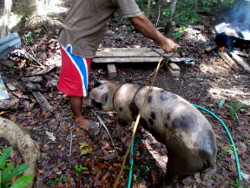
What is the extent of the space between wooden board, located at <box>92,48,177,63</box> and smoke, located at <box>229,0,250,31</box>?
5363mm

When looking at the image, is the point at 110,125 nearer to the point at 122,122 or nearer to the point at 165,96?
the point at 122,122

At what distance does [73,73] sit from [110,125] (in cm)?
147

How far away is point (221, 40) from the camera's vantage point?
7133 mm

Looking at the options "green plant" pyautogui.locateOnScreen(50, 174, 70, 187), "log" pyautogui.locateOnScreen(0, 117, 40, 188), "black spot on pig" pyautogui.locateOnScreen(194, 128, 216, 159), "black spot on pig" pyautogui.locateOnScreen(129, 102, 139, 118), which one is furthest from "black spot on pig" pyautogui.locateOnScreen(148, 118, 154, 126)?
"log" pyautogui.locateOnScreen(0, 117, 40, 188)

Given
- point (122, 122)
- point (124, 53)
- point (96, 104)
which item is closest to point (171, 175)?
point (122, 122)

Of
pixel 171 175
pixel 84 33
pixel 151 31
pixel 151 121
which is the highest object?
pixel 151 31

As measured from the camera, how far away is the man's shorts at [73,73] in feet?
10.5

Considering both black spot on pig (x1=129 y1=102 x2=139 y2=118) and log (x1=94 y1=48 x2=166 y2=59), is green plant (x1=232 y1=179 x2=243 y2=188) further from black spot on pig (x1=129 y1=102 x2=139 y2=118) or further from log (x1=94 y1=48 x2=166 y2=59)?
log (x1=94 y1=48 x2=166 y2=59)

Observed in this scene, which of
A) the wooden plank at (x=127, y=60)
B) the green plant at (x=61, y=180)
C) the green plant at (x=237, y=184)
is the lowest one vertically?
the green plant at (x=237, y=184)

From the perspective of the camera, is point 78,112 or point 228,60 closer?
point 78,112

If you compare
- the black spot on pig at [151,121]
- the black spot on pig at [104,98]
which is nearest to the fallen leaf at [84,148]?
the black spot on pig at [104,98]

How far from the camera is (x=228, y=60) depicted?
6.68 m

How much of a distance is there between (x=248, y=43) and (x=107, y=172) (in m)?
6.92

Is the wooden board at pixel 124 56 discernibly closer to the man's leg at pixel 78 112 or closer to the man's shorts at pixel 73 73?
the man's leg at pixel 78 112
